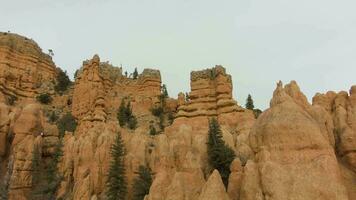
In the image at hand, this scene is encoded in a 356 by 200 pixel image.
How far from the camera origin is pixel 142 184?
29.6 meters

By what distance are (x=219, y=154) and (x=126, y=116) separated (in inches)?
1417

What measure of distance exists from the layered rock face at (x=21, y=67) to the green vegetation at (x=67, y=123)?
1103 centimetres

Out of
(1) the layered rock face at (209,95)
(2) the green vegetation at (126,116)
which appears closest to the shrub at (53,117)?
(2) the green vegetation at (126,116)

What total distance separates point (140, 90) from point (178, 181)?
48.4 m

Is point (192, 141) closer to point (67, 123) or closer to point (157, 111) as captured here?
point (67, 123)

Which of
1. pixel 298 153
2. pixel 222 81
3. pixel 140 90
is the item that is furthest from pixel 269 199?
pixel 140 90

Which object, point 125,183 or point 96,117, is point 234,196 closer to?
point 125,183

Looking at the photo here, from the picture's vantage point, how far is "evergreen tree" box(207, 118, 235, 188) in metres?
28.2

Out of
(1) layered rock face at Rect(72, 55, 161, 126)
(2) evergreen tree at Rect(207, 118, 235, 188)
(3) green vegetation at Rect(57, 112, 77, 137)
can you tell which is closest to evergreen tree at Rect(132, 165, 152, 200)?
(2) evergreen tree at Rect(207, 118, 235, 188)

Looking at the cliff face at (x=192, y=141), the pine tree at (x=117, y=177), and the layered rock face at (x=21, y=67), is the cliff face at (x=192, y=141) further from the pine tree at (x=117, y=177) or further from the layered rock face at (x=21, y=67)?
the pine tree at (x=117, y=177)

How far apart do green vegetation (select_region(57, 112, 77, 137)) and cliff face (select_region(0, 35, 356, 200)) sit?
1.17 meters

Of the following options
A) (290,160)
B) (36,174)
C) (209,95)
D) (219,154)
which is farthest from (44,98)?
(290,160)

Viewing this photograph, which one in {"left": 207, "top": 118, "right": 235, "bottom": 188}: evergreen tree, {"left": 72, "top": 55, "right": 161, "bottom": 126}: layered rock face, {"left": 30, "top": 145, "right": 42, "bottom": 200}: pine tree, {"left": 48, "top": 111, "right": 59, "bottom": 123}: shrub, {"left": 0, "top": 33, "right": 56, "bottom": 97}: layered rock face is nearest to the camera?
{"left": 207, "top": 118, "right": 235, "bottom": 188}: evergreen tree

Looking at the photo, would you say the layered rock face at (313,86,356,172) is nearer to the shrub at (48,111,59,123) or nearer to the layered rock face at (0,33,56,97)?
the shrub at (48,111,59,123)
